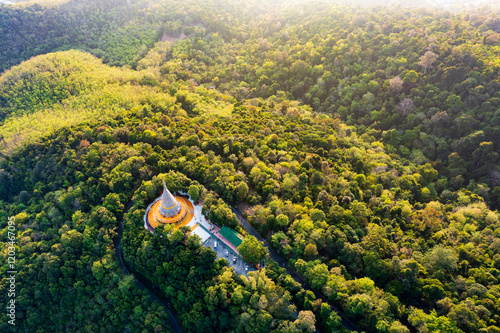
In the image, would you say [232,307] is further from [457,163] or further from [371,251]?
[457,163]

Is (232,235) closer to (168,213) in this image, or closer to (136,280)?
(168,213)

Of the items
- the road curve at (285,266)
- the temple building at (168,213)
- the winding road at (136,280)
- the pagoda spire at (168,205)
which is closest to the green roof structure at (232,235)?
the road curve at (285,266)

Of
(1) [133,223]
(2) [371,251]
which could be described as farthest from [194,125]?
(2) [371,251]

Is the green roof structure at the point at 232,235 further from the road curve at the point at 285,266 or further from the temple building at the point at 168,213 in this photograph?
the temple building at the point at 168,213

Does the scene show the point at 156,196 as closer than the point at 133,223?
No

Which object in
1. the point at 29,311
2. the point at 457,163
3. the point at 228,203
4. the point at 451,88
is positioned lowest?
the point at 29,311

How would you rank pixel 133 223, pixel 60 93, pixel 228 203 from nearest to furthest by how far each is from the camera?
pixel 133 223, pixel 228 203, pixel 60 93
